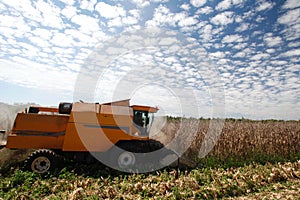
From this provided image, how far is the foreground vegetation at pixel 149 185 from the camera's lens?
515 cm

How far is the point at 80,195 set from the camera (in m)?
5.03

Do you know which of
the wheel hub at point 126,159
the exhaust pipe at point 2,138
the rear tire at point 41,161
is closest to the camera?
the rear tire at point 41,161

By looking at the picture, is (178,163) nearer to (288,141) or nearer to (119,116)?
(119,116)

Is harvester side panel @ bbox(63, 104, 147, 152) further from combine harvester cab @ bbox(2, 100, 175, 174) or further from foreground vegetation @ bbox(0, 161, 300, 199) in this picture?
foreground vegetation @ bbox(0, 161, 300, 199)

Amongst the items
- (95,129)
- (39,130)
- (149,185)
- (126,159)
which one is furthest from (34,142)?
(149,185)

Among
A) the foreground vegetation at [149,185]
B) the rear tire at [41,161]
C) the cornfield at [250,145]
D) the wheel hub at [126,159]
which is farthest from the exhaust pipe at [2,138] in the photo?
the cornfield at [250,145]

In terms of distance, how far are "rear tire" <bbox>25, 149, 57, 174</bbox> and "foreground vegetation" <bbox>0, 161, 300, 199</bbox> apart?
0.33m

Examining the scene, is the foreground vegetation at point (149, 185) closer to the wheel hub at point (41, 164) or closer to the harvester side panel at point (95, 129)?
the wheel hub at point (41, 164)

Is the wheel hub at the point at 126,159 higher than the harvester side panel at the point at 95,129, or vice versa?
the harvester side panel at the point at 95,129

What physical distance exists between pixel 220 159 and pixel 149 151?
9.20 ft

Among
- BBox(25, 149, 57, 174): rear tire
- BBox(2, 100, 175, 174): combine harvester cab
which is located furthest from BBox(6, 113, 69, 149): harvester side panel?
BBox(25, 149, 57, 174): rear tire

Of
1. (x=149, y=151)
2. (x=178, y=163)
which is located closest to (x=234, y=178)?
(x=178, y=163)

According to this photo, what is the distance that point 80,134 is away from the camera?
7059mm

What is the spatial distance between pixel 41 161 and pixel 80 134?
1.44 metres
